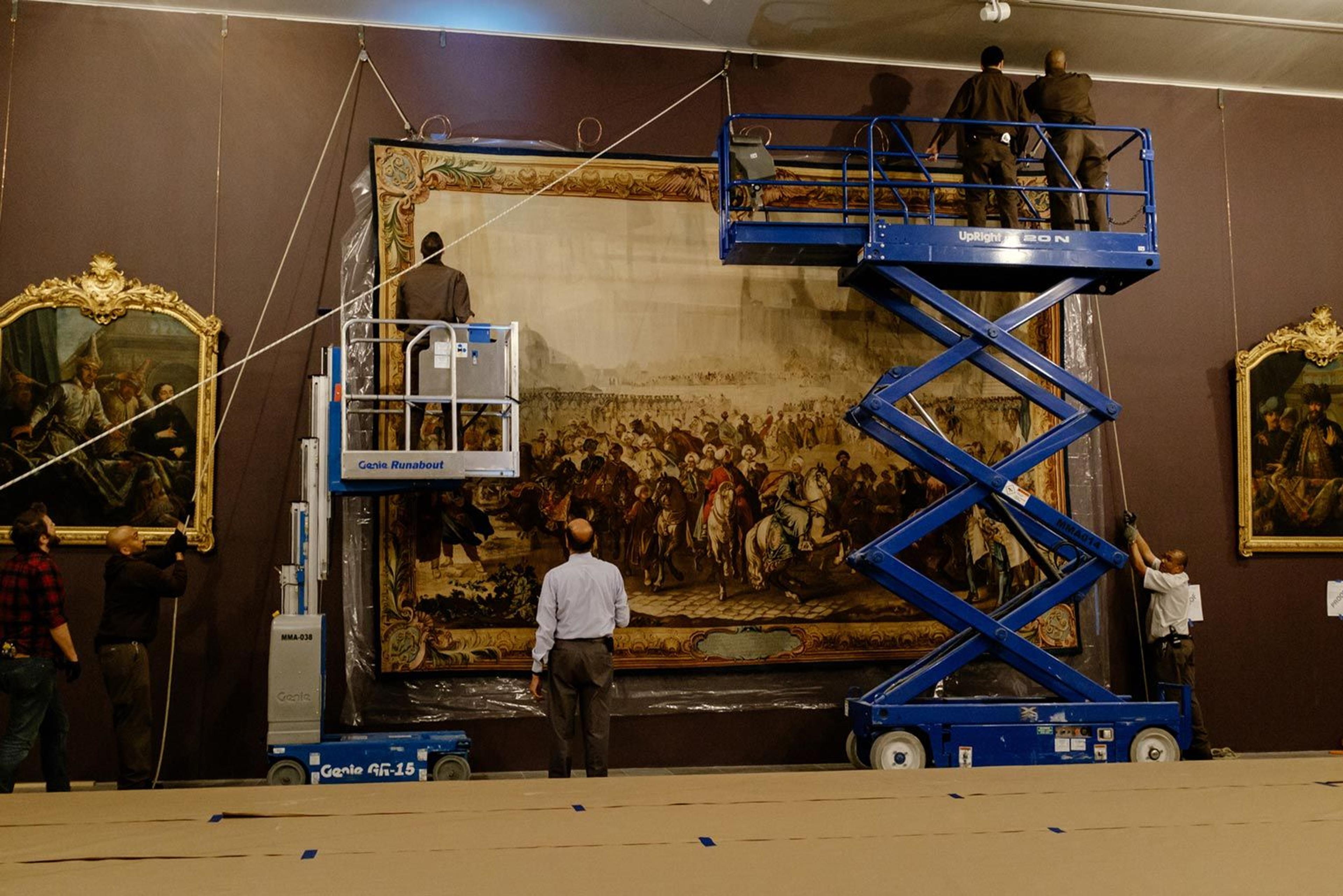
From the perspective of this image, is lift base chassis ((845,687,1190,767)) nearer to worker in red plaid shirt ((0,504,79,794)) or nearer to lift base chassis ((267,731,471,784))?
lift base chassis ((267,731,471,784))

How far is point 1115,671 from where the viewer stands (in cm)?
898

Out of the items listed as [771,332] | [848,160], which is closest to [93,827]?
[771,332]

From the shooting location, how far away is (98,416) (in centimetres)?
778

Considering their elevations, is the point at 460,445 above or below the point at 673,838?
above

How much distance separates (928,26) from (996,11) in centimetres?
69

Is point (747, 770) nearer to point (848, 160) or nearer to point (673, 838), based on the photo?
point (848, 160)

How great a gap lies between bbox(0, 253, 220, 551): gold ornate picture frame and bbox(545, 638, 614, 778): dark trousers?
9.31ft

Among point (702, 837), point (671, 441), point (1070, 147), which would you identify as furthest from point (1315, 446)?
point (702, 837)

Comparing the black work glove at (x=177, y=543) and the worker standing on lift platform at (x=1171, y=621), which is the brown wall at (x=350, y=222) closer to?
the worker standing on lift platform at (x=1171, y=621)

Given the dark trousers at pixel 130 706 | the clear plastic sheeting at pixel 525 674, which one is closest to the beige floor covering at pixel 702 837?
the dark trousers at pixel 130 706

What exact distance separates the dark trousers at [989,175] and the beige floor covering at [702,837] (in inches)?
209

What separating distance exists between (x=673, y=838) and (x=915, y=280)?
570 centimetres

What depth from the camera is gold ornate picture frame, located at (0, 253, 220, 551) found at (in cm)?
768

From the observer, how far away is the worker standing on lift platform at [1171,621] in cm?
842
